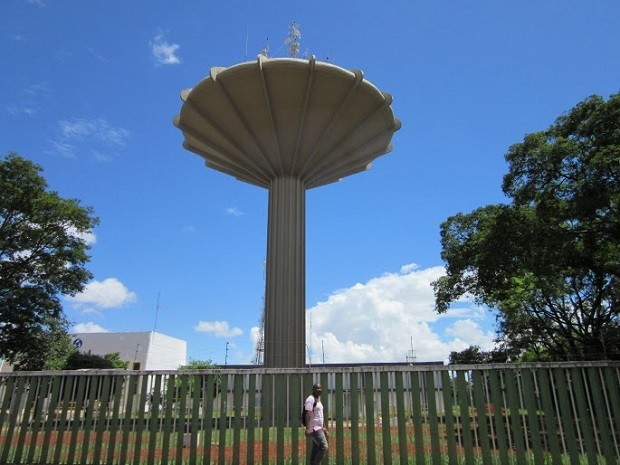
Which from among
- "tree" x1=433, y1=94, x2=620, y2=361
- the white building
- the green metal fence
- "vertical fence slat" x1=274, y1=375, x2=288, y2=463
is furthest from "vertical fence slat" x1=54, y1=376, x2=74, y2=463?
the white building

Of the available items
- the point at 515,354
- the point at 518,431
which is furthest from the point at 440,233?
the point at 518,431

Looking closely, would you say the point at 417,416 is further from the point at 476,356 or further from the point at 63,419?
the point at 476,356

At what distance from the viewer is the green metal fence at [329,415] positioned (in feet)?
35.2

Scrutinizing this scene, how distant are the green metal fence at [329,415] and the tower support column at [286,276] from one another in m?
7.92

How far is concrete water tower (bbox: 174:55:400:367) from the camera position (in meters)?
20.1

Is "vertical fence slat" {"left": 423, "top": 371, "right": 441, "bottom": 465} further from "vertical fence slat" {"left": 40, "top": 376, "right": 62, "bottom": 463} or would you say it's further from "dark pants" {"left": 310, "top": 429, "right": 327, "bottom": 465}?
"vertical fence slat" {"left": 40, "top": 376, "right": 62, "bottom": 463}

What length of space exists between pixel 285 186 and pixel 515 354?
71.6ft

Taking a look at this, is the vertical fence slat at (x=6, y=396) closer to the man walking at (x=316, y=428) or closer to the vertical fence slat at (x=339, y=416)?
the man walking at (x=316, y=428)

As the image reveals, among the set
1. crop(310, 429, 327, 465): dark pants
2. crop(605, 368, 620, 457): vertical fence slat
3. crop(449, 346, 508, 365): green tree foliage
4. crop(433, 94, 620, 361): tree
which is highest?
crop(433, 94, 620, 361): tree

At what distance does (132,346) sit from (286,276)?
44.2 metres

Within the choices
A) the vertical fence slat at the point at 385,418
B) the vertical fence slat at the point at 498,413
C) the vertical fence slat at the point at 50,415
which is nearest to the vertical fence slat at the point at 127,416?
the vertical fence slat at the point at 50,415

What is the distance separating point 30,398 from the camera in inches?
485

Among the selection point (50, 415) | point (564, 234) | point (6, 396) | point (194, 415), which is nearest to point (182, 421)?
point (194, 415)

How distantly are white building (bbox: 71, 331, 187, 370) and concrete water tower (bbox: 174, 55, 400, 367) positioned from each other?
40928 mm
